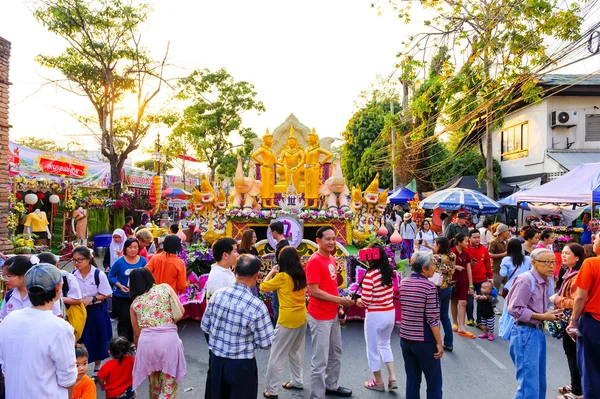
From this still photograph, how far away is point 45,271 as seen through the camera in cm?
267

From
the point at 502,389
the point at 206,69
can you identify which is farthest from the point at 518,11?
the point at 206,69

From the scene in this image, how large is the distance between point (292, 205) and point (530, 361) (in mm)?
6062

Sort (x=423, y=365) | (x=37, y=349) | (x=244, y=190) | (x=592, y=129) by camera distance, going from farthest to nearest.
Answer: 1. (x=592, y=129)
2. (x=244, y=190)
3. (x=423, y=365)
4. (x=37, y=349)

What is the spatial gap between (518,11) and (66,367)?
22.7ft

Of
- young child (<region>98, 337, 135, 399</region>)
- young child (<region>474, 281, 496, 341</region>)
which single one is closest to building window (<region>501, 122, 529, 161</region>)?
young child (<region>474, 281, 496, 341</region>)

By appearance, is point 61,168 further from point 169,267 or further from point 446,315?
point 446,315

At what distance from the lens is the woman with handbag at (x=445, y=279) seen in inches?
231

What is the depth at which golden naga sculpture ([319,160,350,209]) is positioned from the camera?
9508mm

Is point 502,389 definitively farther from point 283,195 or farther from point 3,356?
point 283,195

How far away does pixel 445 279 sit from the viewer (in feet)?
19.4

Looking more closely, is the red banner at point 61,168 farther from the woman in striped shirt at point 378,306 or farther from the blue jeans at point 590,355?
the blue jeans at point 590,355

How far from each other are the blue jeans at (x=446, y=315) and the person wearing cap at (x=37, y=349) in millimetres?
4733

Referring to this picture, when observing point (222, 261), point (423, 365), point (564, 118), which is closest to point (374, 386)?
point (423, 365)

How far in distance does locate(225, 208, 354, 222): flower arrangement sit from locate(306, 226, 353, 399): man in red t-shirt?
421 centimetres
